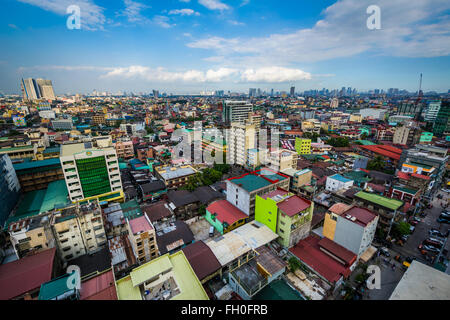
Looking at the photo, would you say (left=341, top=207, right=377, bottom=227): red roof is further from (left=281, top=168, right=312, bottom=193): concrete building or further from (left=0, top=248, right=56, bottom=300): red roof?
(left=0, top=248, right=56, bottom=300): red roof

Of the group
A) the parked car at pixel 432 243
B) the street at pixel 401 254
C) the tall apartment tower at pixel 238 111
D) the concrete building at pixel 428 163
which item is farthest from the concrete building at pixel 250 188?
the tall apartment tower at pixel 238 111

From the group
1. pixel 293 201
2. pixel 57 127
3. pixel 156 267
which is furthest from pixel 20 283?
pixel 57 127

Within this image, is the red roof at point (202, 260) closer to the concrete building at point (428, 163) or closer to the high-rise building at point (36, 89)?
the concrete building at point (428, 163)

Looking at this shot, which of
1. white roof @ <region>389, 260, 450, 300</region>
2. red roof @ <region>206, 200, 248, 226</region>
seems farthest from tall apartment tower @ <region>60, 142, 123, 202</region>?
white roof @ <region>389, 260, 450, 300</region>

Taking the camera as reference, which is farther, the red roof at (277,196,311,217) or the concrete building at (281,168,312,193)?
the concrete building at (281,168,312,193)
